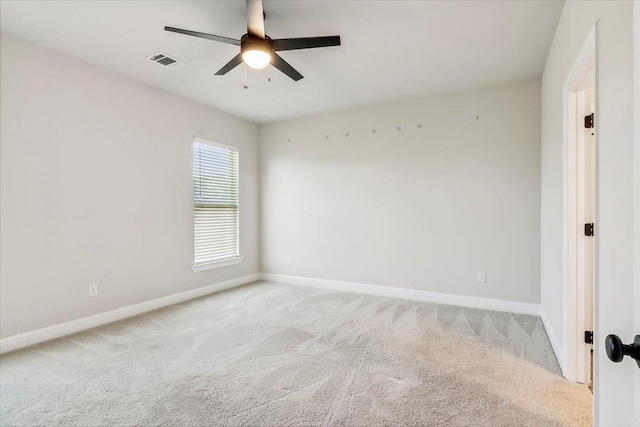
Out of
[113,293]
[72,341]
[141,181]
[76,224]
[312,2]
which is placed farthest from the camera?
[141,181]

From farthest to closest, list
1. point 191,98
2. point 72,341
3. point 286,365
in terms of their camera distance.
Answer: point 191,98, point 72,341, point 286,365

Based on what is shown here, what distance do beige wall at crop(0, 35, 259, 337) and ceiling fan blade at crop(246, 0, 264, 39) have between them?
2.16 m

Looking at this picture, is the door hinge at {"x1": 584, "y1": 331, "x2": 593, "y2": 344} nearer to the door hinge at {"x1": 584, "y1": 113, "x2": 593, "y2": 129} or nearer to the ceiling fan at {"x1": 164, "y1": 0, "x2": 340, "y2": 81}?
the door hinge at {"x1": 584, "y1": 113, "x2": 593, "y2": 129}

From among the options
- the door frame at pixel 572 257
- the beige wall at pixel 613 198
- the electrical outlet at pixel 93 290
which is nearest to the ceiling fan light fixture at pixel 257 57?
the beige wall at pixel 613 198

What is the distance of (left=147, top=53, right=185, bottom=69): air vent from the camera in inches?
116

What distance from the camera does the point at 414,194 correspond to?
4.11 m

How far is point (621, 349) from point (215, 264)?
176 inches

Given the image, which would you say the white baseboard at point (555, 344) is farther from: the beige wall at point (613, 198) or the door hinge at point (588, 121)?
the door hinge at point (588, 121)

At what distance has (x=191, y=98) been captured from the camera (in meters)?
4.07

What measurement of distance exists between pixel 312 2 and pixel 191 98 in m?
2.52

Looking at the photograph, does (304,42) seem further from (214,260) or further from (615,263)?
(214,260)

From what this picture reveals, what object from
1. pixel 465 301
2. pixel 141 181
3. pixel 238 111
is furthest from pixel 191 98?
pixel 465 301

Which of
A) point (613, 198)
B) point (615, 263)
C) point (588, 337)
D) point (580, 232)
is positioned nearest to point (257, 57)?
point (613, 198)

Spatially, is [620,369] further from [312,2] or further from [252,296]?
[252,296]
